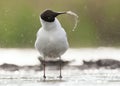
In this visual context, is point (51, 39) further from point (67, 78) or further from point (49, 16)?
point (67, 78)

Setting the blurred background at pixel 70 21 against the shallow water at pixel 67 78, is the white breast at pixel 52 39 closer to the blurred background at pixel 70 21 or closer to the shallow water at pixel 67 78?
the shallow water at pixel 67 78

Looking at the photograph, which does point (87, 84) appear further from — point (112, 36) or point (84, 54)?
point (112, 36)

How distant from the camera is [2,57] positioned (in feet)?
39.2

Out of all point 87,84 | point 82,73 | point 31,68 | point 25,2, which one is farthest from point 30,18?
point 87,84

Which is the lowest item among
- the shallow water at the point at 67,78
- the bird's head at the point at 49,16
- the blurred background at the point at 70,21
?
the shallow water at the point at 67,78

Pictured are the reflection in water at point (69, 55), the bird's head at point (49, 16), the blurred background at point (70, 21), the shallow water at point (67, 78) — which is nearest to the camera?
the shallow water at point (67, 78)

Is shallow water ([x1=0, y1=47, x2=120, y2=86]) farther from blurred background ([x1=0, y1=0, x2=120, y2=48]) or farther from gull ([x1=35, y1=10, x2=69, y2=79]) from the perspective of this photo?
blurred background ([x1=0, y1=0, x2=120, y2=48])

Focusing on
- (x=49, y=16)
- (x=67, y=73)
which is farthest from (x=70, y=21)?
(x=49, y=16)

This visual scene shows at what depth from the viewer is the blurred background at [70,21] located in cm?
1313

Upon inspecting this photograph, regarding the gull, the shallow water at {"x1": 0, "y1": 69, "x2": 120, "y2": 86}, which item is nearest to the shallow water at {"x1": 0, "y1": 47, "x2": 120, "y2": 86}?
the shallow water at {"x1": 0, "y1": 69, "x2": 120, "y2": 86}

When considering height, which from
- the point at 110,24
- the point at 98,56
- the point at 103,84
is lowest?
the point at 103,84

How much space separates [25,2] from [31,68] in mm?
3983

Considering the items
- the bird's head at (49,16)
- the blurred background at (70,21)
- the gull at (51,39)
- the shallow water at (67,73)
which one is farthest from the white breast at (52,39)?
the blurred background at (70,21)

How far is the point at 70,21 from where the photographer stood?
43.9 ft
